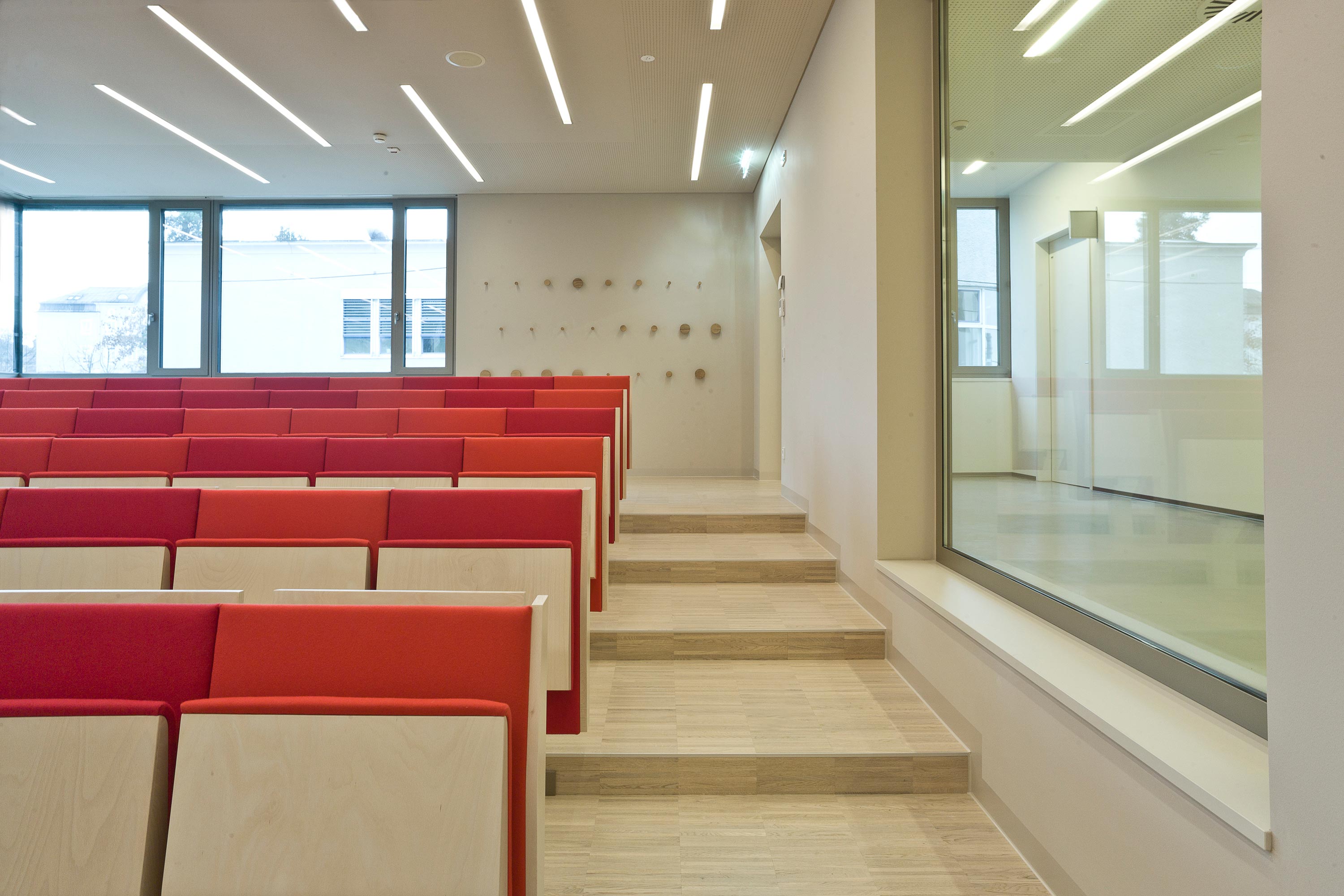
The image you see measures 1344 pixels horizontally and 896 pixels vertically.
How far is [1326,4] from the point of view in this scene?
848 mm

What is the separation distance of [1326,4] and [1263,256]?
28 centimetres

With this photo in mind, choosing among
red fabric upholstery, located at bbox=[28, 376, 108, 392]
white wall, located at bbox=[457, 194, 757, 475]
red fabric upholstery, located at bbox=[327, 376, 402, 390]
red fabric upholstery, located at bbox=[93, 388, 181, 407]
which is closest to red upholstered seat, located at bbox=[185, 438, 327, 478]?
red fabric upholstery, located at bbox=[93, 388, 181, 407]

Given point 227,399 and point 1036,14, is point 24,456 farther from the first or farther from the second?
point 1036,14

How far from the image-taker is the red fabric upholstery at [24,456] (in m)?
2.38

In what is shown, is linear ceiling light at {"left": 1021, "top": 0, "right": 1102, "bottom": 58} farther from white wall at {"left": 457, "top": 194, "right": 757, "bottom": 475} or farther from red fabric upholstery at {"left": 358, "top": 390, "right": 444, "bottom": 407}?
white wall at {"left": 457, "top": 194, "right": 757, "bottom": 475}

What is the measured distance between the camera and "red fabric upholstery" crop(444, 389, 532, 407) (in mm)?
3895

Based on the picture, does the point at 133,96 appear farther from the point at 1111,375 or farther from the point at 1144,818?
the point at 1144,818

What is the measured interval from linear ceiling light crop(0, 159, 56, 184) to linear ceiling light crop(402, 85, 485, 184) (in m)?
3.47

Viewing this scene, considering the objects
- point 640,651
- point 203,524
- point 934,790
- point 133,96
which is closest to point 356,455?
point 203,524

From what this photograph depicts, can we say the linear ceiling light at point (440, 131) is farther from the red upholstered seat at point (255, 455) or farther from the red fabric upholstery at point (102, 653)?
the red fabric upholstery at point (102, 653)

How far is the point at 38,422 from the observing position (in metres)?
3.09

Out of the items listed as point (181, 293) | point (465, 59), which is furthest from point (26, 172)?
point (465, 59)

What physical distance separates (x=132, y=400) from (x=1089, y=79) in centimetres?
441

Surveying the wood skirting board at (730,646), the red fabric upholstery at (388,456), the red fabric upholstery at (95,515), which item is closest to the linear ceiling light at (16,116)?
the red fabric upholstery at (388,456)
